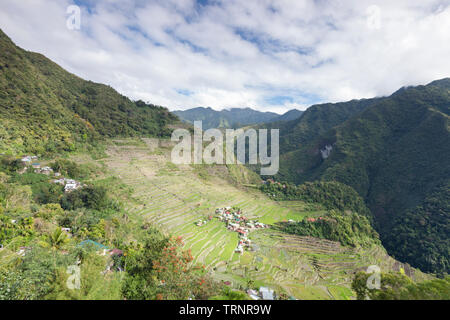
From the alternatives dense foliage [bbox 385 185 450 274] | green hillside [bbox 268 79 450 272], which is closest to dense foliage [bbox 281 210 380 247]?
dense foliage [bbox 385 185 450 274]

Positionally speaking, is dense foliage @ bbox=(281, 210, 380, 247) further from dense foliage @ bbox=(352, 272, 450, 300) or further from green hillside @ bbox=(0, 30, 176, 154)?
green hillside @ bbox=(0, 30, 176, 154)

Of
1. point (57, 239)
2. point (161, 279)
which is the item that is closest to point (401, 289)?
point (161, 279)

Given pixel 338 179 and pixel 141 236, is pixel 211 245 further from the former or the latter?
pixel 338 179

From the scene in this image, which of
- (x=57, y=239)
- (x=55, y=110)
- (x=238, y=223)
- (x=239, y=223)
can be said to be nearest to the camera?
(x=57, y=239)

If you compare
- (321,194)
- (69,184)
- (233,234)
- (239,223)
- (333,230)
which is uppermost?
(69,184)

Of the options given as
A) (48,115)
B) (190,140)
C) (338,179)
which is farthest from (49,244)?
(338,179)

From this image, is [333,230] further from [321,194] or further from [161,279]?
[161,279]

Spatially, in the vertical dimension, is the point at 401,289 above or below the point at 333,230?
above
